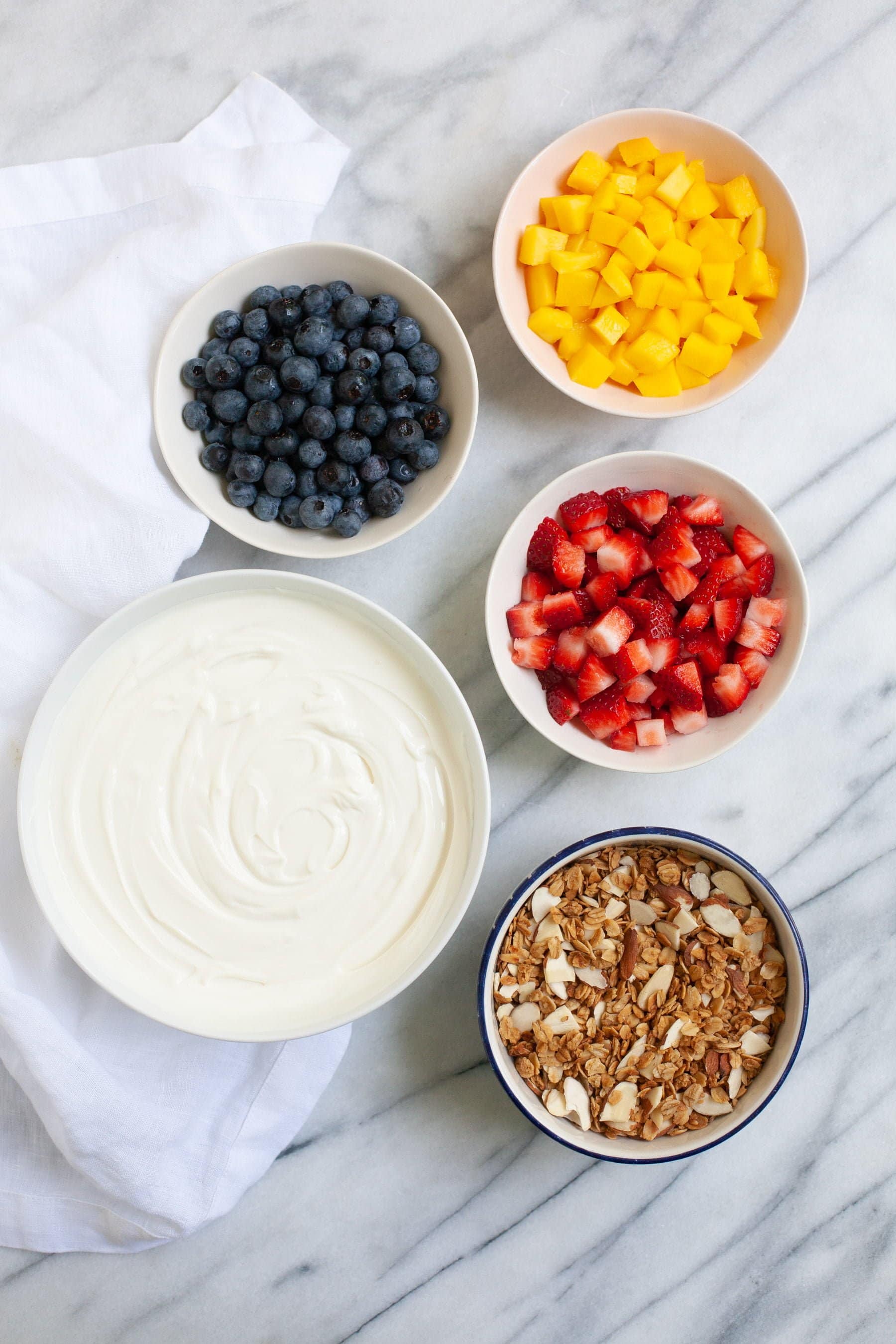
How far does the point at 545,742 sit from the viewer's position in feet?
5.60

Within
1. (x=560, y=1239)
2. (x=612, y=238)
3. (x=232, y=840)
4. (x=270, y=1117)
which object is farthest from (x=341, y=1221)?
(x=612, y=238)

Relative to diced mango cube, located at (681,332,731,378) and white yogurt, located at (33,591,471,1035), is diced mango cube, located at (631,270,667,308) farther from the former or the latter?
white yogurt, located at (33,591,471,1035)

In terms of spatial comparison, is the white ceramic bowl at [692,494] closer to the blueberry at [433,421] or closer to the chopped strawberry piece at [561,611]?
the chopped strawberry piece at [561,611]

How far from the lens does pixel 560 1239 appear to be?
172 centimetres

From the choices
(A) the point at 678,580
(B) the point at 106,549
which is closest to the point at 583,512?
(A) the point at 678,580

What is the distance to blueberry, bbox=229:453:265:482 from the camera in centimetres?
149

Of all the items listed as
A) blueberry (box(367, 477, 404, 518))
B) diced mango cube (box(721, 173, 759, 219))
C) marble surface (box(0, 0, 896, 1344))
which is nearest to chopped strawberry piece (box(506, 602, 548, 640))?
marble surface (box(0, 0, 896, 1344))

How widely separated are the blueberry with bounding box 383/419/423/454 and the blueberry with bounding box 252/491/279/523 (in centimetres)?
19

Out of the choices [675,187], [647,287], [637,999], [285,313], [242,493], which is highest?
[675,187]

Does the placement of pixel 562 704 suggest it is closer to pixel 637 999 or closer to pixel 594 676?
pixel 594 676

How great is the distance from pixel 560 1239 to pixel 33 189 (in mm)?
1966

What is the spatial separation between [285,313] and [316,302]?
49 millimetres

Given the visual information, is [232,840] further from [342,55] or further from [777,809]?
[342,55]

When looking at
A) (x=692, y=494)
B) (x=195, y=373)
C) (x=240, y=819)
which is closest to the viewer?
(x=240, y=819)
